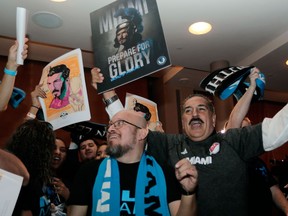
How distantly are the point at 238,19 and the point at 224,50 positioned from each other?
692 millimetres

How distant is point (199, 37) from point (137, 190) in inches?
86.8

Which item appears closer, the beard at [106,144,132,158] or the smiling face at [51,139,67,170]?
the beard at [106,144,132,158]

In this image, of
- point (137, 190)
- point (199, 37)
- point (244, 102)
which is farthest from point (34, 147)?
point (199, 37)

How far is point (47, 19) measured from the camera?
291 centimetres

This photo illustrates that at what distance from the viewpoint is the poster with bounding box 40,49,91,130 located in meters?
2.03

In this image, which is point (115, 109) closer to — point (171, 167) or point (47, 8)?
point (171, 167)

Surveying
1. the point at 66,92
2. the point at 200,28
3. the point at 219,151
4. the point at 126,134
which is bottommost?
the point at 219,151

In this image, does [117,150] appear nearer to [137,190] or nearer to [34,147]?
[137,190]

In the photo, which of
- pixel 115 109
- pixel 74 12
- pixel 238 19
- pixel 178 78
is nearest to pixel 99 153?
pixel 115 109

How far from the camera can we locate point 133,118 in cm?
189

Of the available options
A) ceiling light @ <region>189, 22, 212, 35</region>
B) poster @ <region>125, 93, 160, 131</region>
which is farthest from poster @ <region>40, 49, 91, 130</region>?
ceiling light @ <region>189, 22, 212, 35</region>

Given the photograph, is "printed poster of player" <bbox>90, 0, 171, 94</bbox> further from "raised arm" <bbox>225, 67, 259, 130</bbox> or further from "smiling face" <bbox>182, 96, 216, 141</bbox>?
"raised arm" <bbox>225, 67, 259, 130</bbox>

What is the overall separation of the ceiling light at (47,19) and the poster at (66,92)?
0.80 m

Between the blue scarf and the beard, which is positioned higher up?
the beard
